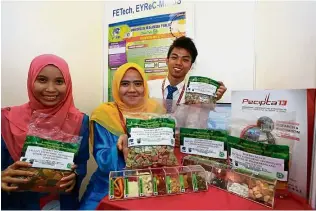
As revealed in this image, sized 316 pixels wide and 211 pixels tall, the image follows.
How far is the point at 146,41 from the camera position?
1699mm

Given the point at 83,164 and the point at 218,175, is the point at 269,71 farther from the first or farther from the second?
the point at 83,164

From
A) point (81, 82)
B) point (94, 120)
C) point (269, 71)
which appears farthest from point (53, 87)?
point (269, 71)

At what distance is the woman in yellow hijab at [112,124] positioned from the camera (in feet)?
3.52

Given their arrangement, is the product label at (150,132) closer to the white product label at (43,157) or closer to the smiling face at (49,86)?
the white product label at (43,157)

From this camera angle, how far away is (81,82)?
1860 millimetres

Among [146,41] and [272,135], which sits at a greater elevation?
[146,41]

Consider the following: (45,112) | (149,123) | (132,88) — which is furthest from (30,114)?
(149,123)

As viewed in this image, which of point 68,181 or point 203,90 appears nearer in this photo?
point 68,181

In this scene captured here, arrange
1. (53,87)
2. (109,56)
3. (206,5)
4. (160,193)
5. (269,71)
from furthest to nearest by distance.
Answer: (109,56), (206,5), (269,71), (53,87), (160,193)

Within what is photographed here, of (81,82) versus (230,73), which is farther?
(81,82)

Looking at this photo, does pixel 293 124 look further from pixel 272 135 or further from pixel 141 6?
pixel 141 6

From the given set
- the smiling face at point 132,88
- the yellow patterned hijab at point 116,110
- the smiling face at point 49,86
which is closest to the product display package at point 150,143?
the yellow patterned hijab at point 116,110

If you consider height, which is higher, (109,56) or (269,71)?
(109,56)

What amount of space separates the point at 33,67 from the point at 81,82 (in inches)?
26.1
